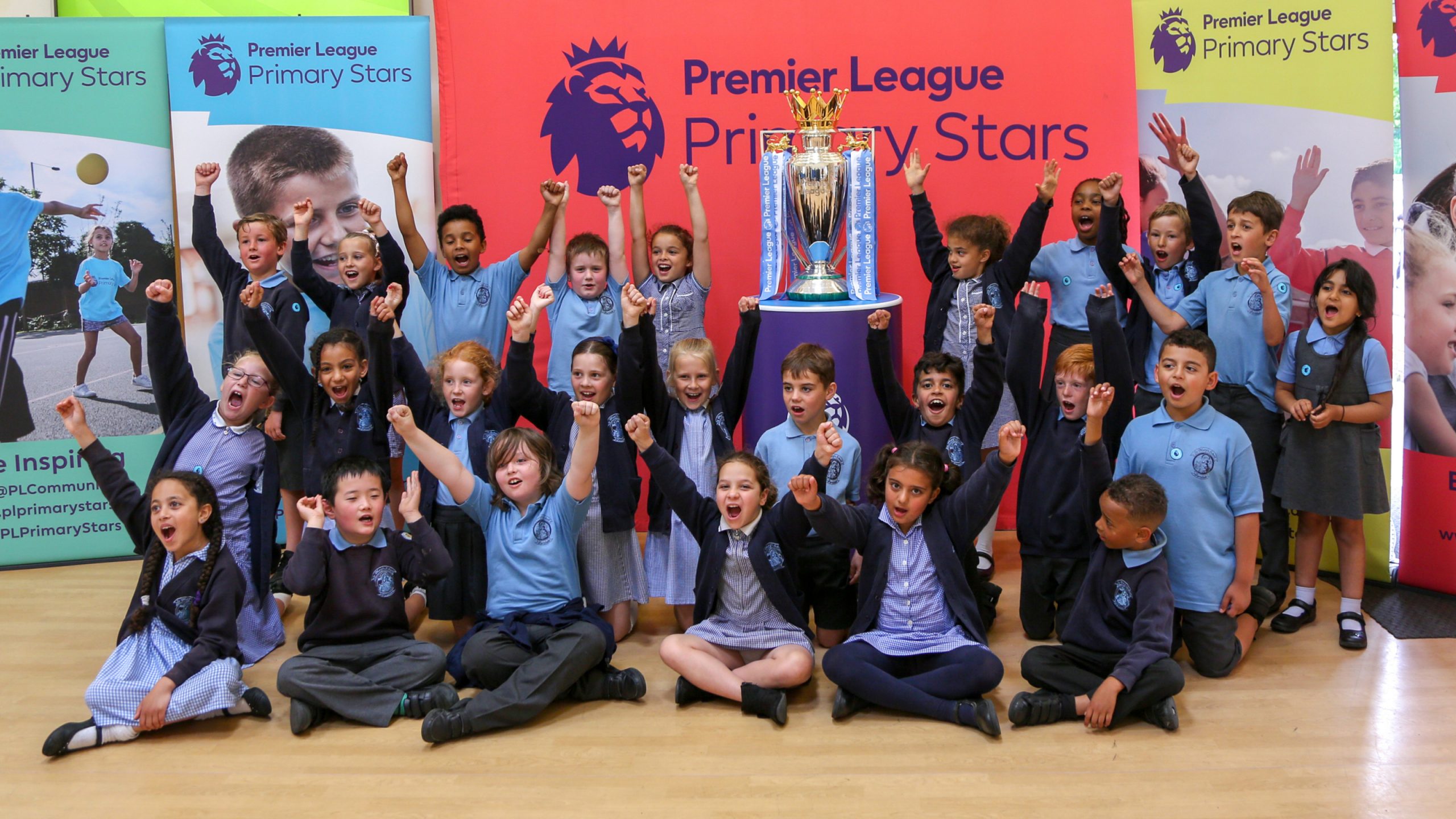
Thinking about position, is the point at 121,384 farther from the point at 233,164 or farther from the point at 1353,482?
the point at 1353,482

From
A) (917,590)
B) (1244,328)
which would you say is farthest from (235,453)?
(1244,328)

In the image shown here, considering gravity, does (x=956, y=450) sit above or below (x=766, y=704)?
above

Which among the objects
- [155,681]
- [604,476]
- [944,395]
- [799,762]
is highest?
[944,395]

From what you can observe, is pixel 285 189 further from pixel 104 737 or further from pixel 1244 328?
pixel 1244 328

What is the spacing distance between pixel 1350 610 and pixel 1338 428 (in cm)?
62

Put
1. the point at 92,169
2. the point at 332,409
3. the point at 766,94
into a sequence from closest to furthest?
1. the point at 332,409
2. the point at 92,169
3. the point at 766,94

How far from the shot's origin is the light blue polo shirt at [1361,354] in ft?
13.0

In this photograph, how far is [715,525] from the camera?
12.0 ft

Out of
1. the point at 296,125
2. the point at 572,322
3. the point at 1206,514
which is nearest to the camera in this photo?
the point at 1206,514

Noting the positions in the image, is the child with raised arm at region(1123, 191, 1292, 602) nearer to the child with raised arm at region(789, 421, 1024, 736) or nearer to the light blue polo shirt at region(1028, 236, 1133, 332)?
the light blue polo shirt at region(1028, 236, 1133, 332)

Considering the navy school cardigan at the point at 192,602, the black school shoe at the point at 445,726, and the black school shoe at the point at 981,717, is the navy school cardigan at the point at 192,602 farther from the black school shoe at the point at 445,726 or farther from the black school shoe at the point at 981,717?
the black school shoe at the point at 981,717

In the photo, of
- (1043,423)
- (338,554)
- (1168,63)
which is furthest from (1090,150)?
(338,554)

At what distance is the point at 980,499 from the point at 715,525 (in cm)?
81

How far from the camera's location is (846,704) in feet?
11.1
